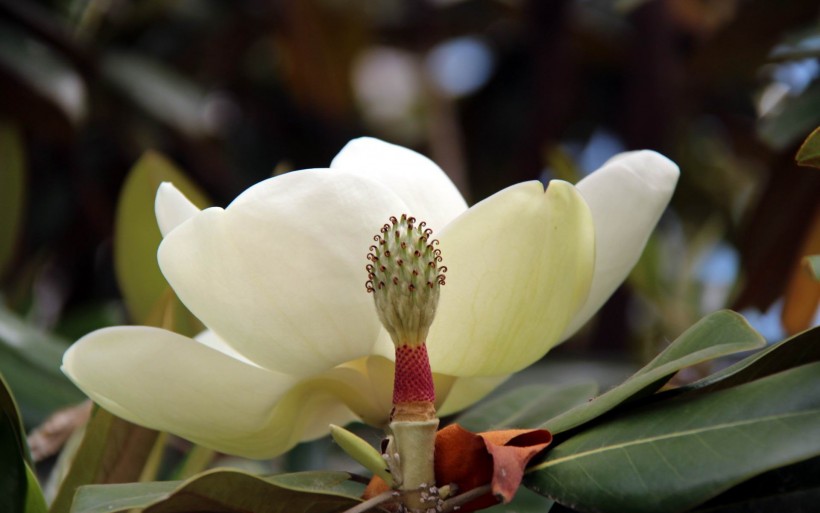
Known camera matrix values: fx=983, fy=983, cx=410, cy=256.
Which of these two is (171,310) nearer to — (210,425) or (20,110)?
(210,425)

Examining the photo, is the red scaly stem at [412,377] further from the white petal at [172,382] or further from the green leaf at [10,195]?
the green leaf at [10,195]

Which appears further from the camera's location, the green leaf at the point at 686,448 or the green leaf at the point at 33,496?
the green leaf at the point at 33,496

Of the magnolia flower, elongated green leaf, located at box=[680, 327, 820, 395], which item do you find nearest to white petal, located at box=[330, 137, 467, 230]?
the magnolia flower

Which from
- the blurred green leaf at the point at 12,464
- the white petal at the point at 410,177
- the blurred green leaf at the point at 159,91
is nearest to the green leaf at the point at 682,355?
the white petal at the point at 410,177

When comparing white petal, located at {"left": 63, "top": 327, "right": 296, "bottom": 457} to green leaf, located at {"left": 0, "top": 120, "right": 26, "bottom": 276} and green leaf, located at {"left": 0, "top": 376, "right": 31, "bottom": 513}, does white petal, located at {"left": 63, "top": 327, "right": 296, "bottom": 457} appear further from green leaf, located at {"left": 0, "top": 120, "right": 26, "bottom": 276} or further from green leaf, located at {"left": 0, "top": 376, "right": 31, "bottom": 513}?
green leaf, located at {"left": 0, "top": 120, "right": 26, "bottom": 276}

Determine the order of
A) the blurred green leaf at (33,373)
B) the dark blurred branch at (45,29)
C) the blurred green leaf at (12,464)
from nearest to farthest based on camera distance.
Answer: the blurred green leaf at (12,464) < the blurred green leaf at (33,373) < the dark blurred branch at (45,29)

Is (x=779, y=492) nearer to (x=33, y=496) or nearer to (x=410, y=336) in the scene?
(x=410, y=336)

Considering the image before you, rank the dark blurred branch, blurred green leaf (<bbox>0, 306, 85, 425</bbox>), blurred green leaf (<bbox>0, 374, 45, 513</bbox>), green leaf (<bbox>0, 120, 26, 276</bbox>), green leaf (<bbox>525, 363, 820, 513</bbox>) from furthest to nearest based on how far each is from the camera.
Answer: the dark blurred branch, green leaf (<bbox>0, 120, 26, 276</bbox>), blurred green leaf (<bbox>0, 306, 85, 425</bbox>), blurred green leaf (<bbox>0, 374, 45, 513</bbox>), green leaf (<bbox>525, 363, 820, 513</bbox>)
